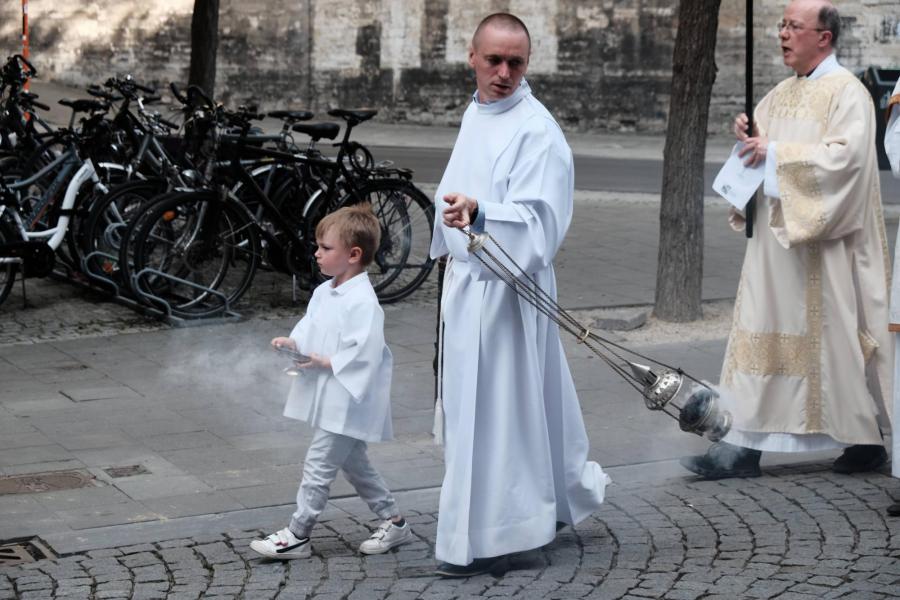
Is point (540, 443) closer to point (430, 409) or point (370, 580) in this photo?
point (370, 580)

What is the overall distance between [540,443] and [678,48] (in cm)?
490

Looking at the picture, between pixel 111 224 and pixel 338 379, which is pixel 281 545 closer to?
pixel 338 379

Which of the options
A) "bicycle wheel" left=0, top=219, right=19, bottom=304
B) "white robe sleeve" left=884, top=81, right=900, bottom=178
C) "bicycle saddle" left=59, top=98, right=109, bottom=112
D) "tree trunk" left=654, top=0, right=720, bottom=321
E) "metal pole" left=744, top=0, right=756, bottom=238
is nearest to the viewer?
"white robe sleeve" left=884, top=81, right=900, bottom=178

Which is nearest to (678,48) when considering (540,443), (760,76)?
(540,443)

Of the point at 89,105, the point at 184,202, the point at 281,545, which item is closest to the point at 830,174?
the point at 281,545

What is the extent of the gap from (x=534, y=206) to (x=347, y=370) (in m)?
0.83

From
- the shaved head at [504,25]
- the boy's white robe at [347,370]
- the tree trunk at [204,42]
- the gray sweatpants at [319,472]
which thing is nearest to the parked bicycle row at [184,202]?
the tree trunk at [204,42]

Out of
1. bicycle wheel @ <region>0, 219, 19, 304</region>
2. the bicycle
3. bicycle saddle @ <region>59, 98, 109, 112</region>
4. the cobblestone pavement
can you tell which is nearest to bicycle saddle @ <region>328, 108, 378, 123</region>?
the bicycle

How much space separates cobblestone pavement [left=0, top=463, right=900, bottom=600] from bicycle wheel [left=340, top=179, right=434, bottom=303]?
4.18 metres

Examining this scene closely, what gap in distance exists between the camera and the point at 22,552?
522 cm

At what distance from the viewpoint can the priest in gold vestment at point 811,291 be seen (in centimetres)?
607

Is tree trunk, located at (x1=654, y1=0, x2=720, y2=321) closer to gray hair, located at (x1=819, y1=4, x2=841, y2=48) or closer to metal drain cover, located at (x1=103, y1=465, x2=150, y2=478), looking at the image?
gray hair, located at (x1=819, y1=4, x2=841, y2=48)

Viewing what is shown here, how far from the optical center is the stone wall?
2675cm

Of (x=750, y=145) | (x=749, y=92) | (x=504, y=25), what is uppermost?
(x=504, y=25)
